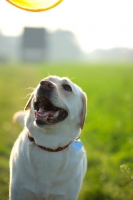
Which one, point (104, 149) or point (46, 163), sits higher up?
point (46, 163)

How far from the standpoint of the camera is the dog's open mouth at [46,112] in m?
4.08

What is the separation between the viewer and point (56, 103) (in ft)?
13.9

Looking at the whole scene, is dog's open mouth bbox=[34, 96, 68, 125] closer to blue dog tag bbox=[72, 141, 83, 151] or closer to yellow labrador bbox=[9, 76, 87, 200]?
yellow labrador bbox=[9, 76, 87, 200]

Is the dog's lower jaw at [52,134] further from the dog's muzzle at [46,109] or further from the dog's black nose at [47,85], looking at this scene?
the dog's black nose at [47,85]

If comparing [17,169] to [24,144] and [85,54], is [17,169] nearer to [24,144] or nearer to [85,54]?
[24,144]

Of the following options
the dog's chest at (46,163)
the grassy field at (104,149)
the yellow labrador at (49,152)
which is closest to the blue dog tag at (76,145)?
the yellow labrador at (49,152)

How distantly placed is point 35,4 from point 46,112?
1.31 meters

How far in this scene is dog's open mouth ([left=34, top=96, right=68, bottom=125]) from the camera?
4078 mm

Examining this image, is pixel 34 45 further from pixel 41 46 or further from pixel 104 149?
pixel 104 149

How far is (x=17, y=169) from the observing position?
426cm

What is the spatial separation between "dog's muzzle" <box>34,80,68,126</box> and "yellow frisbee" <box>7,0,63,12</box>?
889mm

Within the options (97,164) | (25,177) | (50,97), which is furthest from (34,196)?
(97,164)

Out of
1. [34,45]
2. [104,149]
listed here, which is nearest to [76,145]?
[104,149]

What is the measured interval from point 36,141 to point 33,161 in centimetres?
23
